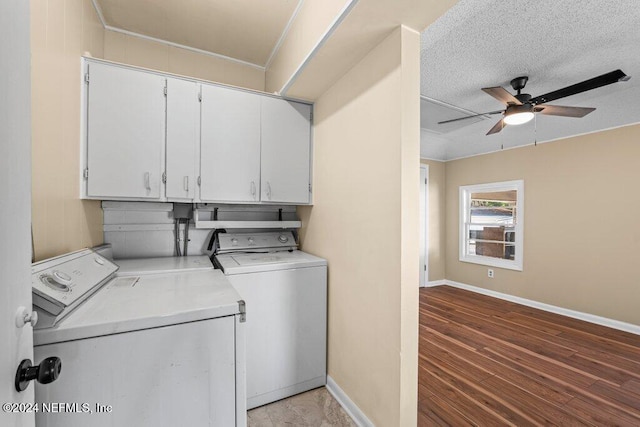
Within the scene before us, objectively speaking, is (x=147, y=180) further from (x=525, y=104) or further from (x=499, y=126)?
(x=499, y=126)

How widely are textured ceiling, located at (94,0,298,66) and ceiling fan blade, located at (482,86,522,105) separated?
165 centimetres

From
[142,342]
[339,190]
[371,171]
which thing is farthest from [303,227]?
[142,342]

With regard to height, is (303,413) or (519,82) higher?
(519,82)

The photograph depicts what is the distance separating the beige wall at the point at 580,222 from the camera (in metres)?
3.24

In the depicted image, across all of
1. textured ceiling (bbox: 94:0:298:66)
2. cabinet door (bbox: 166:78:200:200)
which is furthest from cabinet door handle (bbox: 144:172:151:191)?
textured ceiling (bbox: 94:0:298:66)

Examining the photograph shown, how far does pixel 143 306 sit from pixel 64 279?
32 centimetres

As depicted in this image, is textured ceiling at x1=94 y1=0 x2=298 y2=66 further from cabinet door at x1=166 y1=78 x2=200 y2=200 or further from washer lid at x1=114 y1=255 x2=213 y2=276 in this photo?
washer lid at x1=114 y1=255 x2=213 y2=276

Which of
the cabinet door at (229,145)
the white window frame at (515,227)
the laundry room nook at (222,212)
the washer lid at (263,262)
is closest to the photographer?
the laundry room nook at (222,212)

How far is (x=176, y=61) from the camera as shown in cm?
238

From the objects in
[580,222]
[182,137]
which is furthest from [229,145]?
[580,222]

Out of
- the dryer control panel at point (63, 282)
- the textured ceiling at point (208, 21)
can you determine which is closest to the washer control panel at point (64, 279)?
the dryer control panel at point (63, 282)

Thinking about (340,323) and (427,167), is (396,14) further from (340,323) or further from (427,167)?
(427,167)

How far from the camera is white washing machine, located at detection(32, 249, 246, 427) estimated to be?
93cm

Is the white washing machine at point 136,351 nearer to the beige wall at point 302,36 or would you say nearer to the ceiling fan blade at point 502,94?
the beige wall at point 302,36
